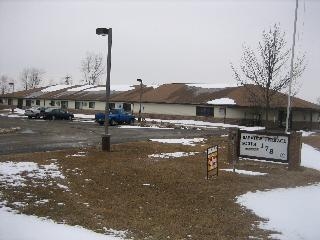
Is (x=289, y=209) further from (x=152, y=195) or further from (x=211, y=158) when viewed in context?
(x=211, y=158)

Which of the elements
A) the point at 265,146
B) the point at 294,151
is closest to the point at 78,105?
the point at 265,146

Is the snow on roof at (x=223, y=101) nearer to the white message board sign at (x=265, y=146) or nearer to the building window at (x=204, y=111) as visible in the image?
the building window at (x=204, y=111)

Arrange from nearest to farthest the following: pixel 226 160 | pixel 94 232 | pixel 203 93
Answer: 1. pixel 94 232
2. pixel 226 160
3. pixel 203 93

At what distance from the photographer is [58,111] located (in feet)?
→ 153

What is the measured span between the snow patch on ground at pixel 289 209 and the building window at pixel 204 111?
37.6 meters

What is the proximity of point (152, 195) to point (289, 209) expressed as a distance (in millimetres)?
3184

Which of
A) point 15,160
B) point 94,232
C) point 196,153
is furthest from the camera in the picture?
point 196,153

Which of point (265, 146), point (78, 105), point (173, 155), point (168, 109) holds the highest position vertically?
point (78, 105)

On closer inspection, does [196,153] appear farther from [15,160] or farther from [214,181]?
[15,160]

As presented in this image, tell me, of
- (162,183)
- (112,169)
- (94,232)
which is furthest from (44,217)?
(112,169)

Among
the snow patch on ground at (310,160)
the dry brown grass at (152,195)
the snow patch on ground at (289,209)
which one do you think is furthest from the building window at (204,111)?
the snow patch on ground at (289,209)

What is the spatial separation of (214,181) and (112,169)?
3352 mm

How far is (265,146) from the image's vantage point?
1480cm

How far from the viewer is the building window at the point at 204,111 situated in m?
49.9
